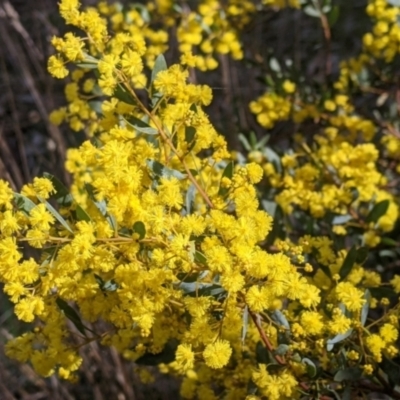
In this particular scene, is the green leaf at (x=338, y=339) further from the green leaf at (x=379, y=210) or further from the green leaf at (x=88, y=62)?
the green leaf at (x=88, y=62)

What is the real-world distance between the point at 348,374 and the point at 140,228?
45 centimetres

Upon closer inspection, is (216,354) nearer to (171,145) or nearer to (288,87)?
(171,145)

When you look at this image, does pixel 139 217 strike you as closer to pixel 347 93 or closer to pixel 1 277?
pixel 1 277

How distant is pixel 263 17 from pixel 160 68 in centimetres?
120

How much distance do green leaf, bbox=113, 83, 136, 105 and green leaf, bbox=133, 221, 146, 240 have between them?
24 centimetres

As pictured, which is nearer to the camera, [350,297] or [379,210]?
[350,297]

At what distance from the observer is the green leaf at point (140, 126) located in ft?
3.92

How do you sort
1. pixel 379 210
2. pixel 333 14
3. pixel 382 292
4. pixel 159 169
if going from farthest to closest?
pixel 333 14
pixel 379 210
pixel 382 292
pixel 159 169

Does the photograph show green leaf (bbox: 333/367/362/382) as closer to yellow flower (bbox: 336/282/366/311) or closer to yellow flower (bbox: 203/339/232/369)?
yellow flower (bbox: 336/282/366/311)

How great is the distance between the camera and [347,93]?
6.70 feet

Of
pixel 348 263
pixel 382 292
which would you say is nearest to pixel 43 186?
pixel 348 263

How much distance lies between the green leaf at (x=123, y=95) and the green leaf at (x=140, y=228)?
0.24m

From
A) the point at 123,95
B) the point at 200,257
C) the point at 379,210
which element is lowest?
the point at 379,210

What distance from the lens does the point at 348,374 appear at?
125 centimetres
